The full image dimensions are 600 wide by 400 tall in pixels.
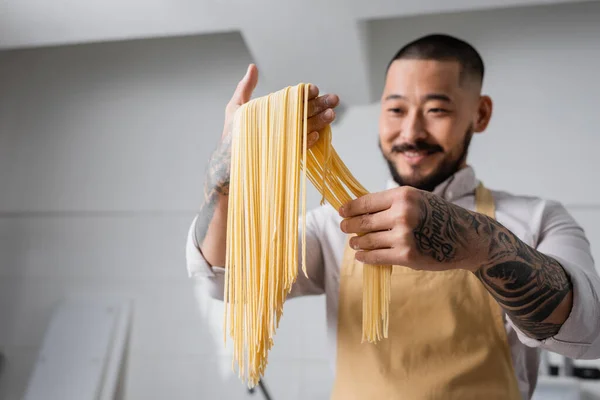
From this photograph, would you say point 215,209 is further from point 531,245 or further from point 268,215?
point 531,245

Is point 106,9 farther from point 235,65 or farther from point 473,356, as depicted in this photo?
point 473,356

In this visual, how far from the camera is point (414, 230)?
90cm

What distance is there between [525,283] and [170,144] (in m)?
2.68

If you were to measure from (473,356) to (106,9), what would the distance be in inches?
87.0

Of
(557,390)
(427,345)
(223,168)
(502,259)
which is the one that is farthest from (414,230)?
(557,390)

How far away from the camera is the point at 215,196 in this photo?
114 cm

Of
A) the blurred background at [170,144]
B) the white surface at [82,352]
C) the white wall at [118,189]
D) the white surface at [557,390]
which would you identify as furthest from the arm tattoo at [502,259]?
the white surface at [82,352]

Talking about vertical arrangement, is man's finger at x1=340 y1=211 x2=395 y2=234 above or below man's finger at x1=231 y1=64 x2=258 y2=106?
below

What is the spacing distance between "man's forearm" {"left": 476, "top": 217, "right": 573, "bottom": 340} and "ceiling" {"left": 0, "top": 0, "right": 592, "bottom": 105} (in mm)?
1748

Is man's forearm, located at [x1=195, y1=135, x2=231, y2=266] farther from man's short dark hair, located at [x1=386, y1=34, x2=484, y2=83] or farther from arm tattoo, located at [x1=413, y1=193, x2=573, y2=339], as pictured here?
man's short dark hair, located at [x1=386, y1=34, x2=484, y2=83]

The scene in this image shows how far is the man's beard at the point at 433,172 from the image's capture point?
1.43 meters

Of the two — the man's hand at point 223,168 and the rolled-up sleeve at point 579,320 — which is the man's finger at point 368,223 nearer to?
the man's hand at point 223,168

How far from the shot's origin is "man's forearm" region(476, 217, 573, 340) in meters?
1.00

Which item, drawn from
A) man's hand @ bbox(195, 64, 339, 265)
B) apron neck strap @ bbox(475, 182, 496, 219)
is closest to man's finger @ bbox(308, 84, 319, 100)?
man's hand @ bbox(195, 64, 339, 265)
